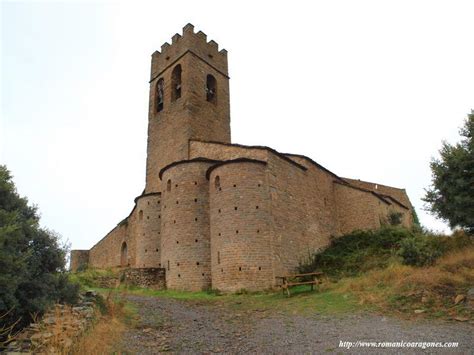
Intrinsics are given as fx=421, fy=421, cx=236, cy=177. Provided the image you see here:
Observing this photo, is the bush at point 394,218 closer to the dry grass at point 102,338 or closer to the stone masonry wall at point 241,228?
the stone masonry wall at point 241,228

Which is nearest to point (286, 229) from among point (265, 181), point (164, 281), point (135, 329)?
point (265, 181)

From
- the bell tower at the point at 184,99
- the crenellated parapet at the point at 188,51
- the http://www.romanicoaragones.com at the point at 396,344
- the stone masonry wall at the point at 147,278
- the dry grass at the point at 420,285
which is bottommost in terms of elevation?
the http://www.romanicoaragones.com at the point at 396,344

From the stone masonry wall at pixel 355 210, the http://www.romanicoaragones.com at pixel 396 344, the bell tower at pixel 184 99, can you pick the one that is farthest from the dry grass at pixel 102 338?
the stone masonry wall at pixel 355 210

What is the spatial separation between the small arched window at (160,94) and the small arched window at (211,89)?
3075 mm

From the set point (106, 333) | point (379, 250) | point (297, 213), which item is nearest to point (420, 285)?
point (379, 250)

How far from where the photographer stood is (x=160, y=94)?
29391 mm

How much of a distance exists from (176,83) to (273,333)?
2175cm

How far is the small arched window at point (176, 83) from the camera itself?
2795cm

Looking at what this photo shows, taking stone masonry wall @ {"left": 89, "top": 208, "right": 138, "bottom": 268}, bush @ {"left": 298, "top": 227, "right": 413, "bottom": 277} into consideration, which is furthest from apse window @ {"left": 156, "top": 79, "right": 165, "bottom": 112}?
bush @ {"left": 298, "top": 227, "right": 413, "bottom": 277}

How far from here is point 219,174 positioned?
2039 centimetres

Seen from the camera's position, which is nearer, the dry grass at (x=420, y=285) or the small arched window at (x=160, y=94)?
the dry grass at (x=420, y=285)

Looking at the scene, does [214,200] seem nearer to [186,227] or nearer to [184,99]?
[186,227]

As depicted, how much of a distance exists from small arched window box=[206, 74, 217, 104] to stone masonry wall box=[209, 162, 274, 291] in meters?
9.69

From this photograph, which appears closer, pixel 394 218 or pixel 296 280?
pixel 296 280
